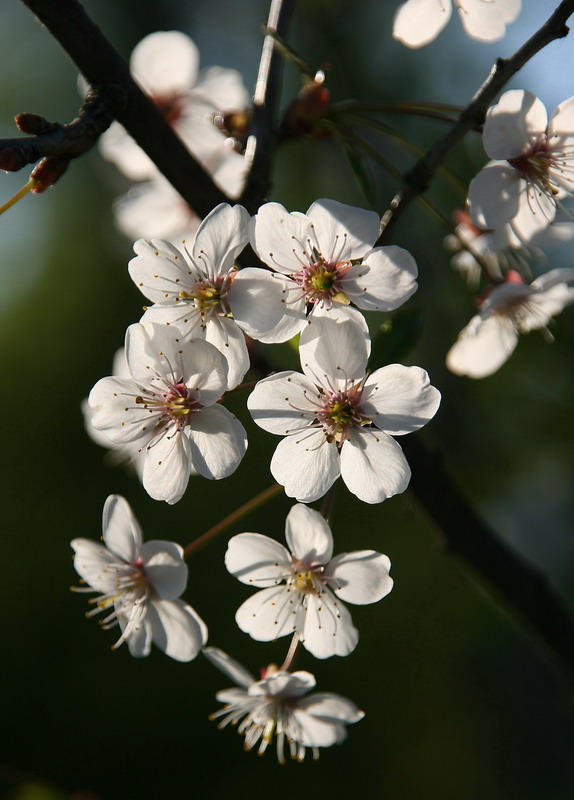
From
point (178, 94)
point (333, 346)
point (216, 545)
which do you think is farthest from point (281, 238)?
point (216, 545)

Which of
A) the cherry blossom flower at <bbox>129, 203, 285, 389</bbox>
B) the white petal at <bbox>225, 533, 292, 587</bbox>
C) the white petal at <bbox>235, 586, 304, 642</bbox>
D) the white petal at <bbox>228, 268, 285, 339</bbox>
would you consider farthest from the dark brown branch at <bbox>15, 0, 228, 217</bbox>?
the white petal at <bbox>235, 586, 304, 642</bbox>

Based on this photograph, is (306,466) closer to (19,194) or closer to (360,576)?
(360,576)

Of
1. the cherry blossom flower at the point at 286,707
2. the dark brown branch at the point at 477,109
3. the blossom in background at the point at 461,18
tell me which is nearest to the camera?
the dark brown branch at the point at 477,109

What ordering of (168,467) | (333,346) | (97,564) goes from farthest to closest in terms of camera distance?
(97,564)
(168,467)
(333,346)

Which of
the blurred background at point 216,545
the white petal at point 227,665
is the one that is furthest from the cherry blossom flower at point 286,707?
the blurred background at point 216,545

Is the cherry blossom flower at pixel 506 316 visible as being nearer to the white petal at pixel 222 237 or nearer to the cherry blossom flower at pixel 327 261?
the cherry blossom flower at pixel 327 261
